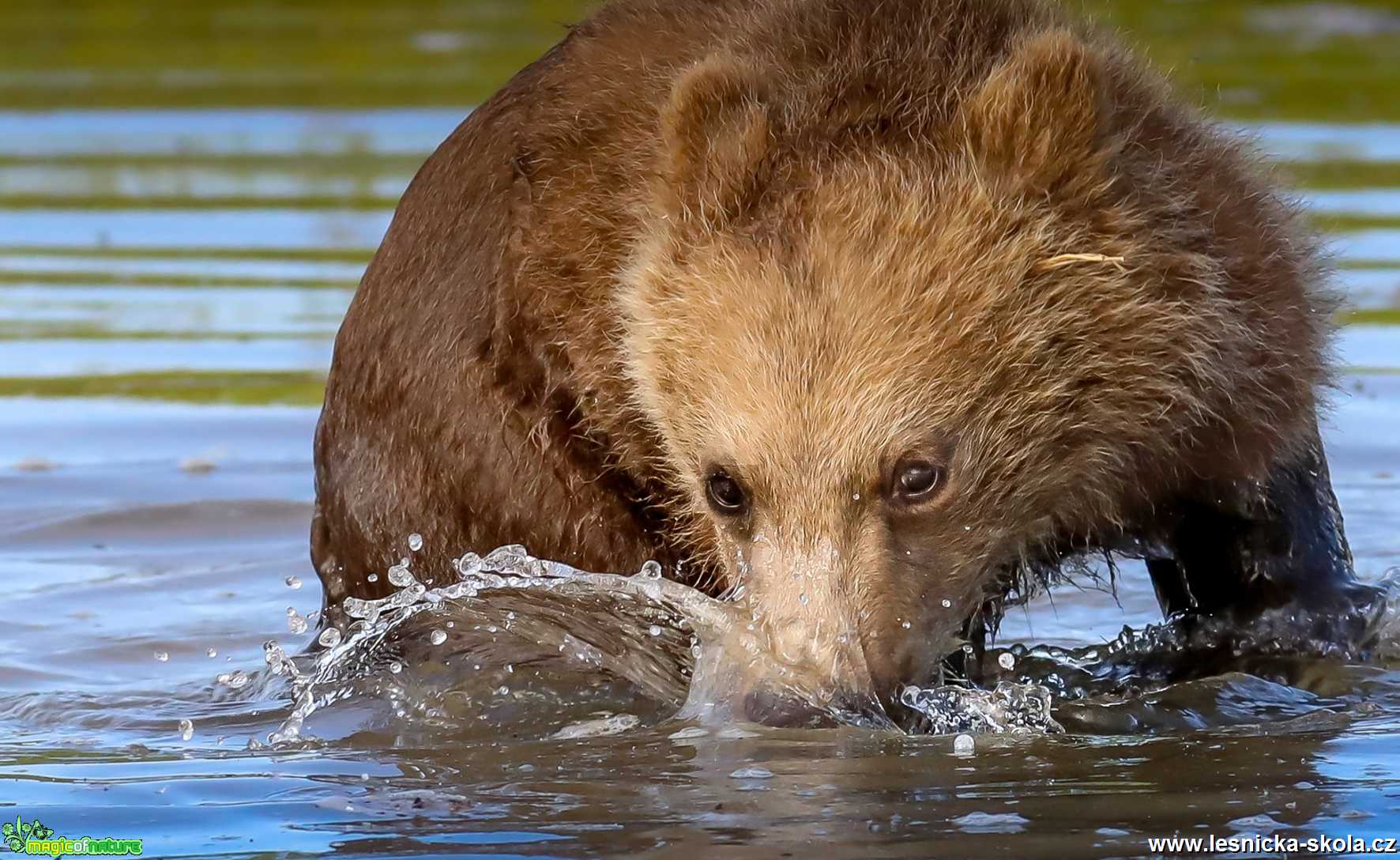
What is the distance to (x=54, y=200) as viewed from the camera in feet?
57.3

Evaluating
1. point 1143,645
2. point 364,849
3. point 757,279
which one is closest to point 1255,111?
point 1143,645

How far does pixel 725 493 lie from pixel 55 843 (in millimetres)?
1814

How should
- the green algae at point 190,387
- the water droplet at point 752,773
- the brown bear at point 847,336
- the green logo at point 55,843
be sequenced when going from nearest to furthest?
the green logo at point 55,843, the water droplet at point 752,773, the brown bear at point 847,336, the green algae at point 190,387

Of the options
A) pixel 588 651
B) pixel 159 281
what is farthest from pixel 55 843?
pixel 159 281

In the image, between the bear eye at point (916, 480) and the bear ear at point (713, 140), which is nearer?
the bear eye at point (916, 480)

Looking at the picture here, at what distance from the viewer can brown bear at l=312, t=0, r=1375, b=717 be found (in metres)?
5.53

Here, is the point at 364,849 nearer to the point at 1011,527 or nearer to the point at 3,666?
the point at 1011,527

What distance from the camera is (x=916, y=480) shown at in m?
5.58

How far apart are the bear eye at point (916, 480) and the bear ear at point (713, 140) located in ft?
2.60

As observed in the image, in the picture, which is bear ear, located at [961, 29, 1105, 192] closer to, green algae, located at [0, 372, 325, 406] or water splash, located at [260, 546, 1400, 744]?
water splash, located at [260, 546, 1400, 744]

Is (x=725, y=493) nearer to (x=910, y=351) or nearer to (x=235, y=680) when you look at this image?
(x=910, y=351)

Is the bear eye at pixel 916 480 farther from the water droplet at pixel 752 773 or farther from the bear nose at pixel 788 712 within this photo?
the water droplet at pixel 752 773

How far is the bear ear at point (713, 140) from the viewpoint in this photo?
579 centimetres

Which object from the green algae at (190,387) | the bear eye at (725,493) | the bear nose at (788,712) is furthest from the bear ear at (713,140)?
the green algae at (190,387)
